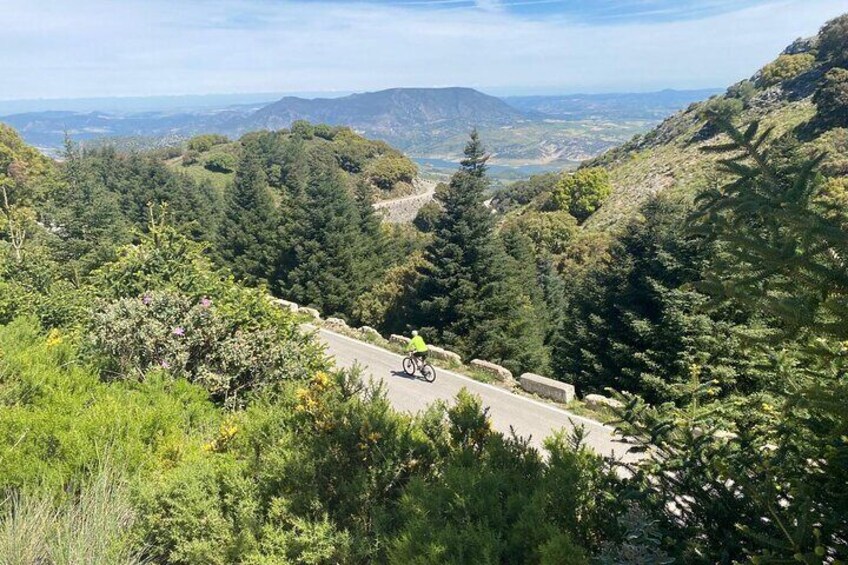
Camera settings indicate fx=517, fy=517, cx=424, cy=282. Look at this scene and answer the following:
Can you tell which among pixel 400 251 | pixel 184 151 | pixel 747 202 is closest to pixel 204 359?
pixel 747 202

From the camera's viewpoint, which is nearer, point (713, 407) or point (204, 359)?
point (713, 407)

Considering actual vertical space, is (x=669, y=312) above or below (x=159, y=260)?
below

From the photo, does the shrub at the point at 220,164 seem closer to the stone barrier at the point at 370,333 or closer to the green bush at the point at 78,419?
the stone barrier at the point at 370,333

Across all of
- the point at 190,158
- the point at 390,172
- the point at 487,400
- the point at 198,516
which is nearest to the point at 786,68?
the point at 390,172

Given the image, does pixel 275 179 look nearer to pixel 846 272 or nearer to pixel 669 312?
pixel 669 312

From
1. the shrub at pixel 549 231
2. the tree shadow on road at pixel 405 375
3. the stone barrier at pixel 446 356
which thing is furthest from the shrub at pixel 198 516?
the shrub at pixel 549 231

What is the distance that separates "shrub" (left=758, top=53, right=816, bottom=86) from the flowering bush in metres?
67.4

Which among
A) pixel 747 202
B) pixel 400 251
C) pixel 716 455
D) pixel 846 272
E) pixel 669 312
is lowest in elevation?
pixel 400 251

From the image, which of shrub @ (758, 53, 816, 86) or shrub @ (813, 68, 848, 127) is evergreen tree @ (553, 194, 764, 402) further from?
shrub @ (758, 53, 816, 86)

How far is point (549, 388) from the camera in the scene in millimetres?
11359

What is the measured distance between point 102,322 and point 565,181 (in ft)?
172

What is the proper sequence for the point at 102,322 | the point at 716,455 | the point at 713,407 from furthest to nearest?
the point at 102,322, the point at 713,407, the point at 716,455

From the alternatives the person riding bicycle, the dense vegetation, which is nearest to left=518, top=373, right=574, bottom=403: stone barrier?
the dense vegetation

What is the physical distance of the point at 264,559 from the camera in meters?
3.83
